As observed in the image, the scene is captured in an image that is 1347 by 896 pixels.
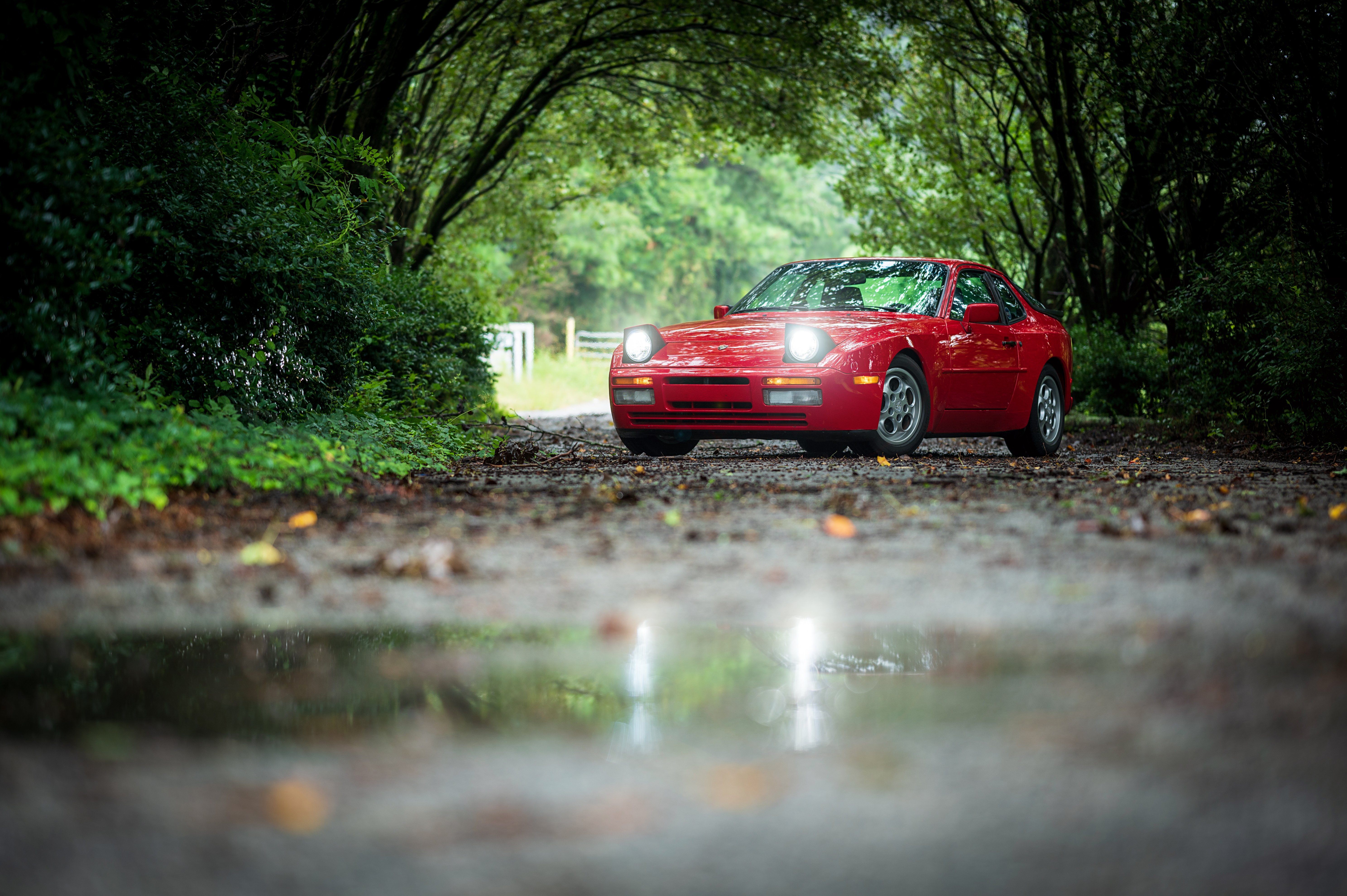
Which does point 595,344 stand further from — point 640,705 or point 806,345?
point 640,705

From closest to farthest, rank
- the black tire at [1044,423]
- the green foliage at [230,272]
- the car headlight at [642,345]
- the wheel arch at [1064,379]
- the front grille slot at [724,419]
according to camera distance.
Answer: the green foliage at [230,272]
the front grille slot at [724,419]
the car headlight at [642,345]
the black tire at [1044,423]
the wheel arch at [1064,379]

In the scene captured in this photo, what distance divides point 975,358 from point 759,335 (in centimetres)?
189

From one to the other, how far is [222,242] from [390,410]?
2678mm

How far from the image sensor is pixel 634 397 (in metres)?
9.67

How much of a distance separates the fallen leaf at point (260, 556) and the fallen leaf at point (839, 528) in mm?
2098

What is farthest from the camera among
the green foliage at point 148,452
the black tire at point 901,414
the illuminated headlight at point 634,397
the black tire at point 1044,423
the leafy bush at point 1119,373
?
the leafy bush at point 1119,373

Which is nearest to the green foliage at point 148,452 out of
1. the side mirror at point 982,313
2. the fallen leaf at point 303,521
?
the fallen leaf at point 303,521

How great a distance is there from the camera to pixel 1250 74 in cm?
1166

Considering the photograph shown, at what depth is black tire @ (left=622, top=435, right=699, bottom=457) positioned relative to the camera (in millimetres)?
10109

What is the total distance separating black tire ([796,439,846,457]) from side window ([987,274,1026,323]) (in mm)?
1802

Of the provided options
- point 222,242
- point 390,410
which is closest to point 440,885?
point 222,242

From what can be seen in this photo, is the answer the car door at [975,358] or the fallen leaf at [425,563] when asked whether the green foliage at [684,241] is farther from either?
the fallen leaf at [425,563]

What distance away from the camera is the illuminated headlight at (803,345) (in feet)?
29.9

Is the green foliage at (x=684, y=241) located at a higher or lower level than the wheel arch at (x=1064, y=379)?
higher
